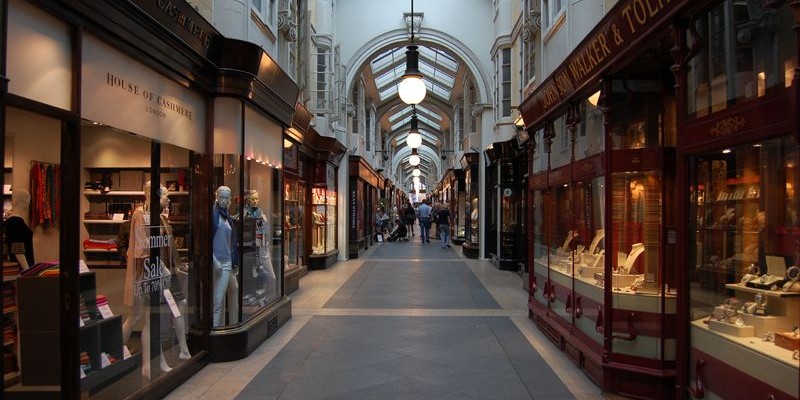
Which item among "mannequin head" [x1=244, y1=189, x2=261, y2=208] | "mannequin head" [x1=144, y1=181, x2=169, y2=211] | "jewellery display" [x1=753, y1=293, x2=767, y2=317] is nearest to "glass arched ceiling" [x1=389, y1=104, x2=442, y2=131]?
"mannequin head" [x1=244, y1=189, x2=261, y2=208]

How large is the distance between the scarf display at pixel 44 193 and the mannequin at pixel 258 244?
9.04 ft

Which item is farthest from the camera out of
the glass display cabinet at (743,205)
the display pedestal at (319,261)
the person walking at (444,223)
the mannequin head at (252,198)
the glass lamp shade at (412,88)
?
the person walking at (444,223)

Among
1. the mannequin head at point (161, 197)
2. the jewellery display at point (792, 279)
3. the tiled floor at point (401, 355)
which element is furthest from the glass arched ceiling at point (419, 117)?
the jewellery display at point (792, 279)

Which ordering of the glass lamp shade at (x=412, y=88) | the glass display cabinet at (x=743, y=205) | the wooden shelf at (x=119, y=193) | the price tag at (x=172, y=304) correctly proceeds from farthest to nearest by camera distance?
the glass lamp shade at (x=412, y=88) < the price tag at (x=172, y=304) < the wooden shelf at (x=119, y=193) < the glass display cabinet at (x=743, y=205)

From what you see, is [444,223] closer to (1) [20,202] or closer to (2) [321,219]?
(2) [321,219]

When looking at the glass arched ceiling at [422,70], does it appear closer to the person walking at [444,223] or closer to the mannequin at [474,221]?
the mannequin at [474,221]

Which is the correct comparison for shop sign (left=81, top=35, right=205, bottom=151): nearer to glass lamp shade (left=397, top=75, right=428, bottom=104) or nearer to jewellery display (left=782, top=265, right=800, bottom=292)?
jewellery display (left=782, top=265, right=800, bottom=292)

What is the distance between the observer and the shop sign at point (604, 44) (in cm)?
426

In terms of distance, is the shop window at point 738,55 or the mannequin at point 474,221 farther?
the mannequin at point 474,221

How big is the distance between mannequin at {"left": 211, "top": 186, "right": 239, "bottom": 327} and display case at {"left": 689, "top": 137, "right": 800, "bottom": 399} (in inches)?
172

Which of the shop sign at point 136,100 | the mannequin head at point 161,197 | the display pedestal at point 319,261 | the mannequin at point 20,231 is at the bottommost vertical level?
the display pedestal at point 319,261

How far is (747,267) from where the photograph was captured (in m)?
3.92

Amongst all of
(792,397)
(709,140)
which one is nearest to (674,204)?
(709,140)

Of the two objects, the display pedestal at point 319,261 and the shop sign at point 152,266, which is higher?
the shop sign at point 152,266
